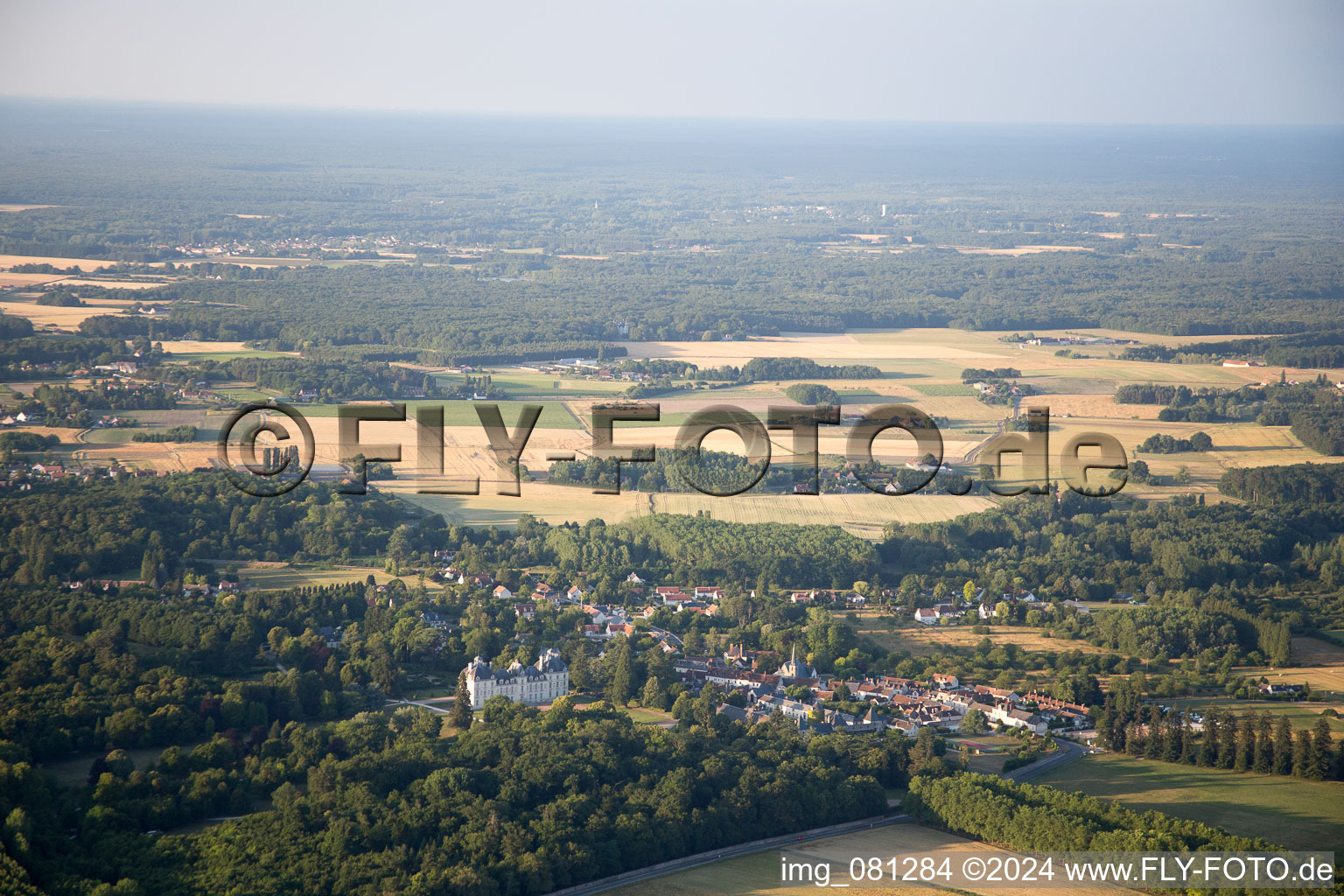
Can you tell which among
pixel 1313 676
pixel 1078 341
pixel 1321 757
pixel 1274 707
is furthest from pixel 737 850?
pixel 1078 341

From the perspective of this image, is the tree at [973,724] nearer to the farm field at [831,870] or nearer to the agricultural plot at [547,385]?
the farm field at [831,870]

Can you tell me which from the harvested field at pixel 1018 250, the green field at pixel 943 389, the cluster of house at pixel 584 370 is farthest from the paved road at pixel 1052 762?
the harvested field at pixel 1018 250

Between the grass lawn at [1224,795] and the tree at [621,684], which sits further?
the tree at [621,684]

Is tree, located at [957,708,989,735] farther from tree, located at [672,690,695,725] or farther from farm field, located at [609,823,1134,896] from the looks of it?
tree, located at [672,690,695,725]

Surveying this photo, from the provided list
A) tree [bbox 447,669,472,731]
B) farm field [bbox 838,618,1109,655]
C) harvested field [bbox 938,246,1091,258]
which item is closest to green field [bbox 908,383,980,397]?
farm field [bbox 838,618,1109,655]

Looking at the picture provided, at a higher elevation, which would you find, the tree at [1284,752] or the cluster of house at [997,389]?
the cluster of house at [997,389]
